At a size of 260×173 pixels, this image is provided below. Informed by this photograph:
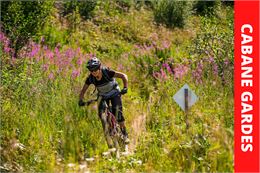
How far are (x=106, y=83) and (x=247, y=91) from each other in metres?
2.04

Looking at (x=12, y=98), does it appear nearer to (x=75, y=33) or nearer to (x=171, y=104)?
(x=171, y=104)

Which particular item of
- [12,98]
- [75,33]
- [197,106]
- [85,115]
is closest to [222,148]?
[197,106]

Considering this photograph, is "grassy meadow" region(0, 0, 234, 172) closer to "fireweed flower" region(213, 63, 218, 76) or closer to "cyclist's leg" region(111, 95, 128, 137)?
"fireweed flower" region(213, 63, 218, 76)

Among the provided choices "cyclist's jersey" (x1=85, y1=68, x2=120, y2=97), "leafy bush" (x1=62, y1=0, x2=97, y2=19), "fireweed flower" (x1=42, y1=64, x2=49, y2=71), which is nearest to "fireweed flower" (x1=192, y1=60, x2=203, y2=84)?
"cyclist's jersey" (x1=85, y1=68, x2=120, y2=97)

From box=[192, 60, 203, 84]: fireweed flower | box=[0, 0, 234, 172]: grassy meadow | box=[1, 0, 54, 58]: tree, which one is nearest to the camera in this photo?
box=[0, 0, 234, 172]: grassy meadow

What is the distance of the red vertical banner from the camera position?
4.88m

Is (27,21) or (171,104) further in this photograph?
(27,21)

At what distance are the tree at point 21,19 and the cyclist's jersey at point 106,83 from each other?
3.84 metres

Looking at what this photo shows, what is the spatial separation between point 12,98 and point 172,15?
381 inches

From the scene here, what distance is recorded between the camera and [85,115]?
20.8ft

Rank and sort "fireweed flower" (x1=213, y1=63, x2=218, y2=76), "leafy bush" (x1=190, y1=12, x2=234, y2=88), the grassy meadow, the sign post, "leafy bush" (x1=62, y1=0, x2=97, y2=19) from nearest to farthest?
the grassy meadow, the sign post, "fireweed flower" (x1=213, y1=63, x2=218, y2=76), "leafy bush" (x1=190, y1=12, x2=234, y2=88), "leafy bush" (x1=62, y1=0, x2=97, y2=19)

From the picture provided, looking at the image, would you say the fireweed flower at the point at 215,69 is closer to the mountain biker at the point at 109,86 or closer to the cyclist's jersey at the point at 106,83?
the mountain biker at the point at 109,86

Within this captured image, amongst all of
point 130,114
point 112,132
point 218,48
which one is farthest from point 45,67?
point 112,132

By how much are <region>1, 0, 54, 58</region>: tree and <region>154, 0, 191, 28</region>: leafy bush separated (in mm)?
4446
